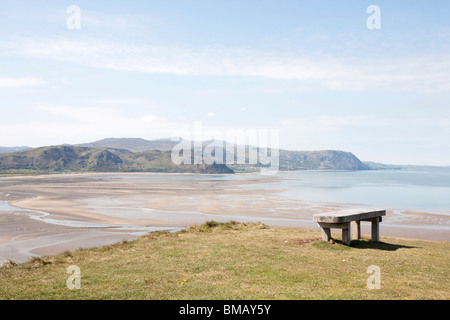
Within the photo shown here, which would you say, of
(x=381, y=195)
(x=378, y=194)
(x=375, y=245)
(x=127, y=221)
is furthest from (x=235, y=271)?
(x=378, y=194)

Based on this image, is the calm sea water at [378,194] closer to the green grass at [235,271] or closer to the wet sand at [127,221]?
the wet sand at [127,221]

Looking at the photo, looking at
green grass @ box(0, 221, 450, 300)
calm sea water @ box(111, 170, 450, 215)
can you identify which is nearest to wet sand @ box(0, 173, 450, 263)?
green grass @ box(0, 221, 450, 300)

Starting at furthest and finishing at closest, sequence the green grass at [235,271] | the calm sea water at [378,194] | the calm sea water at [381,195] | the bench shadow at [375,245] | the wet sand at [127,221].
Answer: the calm sea water at [378,194]
the calm sea water at [381,195]
the wet sand at [127,221]
the bench shadow at [375,245]
the green grass at [235,271]

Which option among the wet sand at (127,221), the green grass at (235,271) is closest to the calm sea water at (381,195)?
the wet sand at (127,221)

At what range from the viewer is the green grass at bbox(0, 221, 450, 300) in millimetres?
8859

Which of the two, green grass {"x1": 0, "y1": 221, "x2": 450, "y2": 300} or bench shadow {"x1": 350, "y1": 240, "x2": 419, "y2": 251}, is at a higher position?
green grass {"x1": 0, "y1": 221, "x2": 450, "y2": 300}

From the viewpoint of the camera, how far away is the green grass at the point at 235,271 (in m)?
8.86

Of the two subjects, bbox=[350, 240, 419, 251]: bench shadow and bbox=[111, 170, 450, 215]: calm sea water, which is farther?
bbox=[111, 170, 450, 215]: calm sea water

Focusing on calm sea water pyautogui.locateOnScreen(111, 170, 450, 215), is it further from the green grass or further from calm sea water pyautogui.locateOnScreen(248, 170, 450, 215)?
the green grass

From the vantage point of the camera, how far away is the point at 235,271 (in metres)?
11.0

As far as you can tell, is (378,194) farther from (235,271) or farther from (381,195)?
(235,271)
